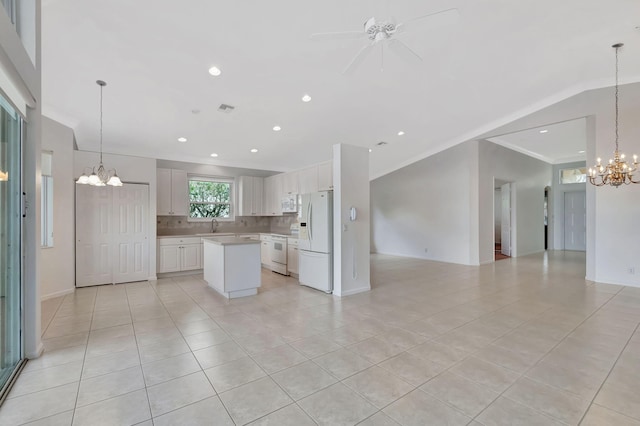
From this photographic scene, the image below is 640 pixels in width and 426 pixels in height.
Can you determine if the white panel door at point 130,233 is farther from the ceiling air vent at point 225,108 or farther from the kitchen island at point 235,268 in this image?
the ceiling air vent at point 225,108

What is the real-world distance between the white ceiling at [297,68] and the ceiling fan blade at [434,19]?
0.41 ft

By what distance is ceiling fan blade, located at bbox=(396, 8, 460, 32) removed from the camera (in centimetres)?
233

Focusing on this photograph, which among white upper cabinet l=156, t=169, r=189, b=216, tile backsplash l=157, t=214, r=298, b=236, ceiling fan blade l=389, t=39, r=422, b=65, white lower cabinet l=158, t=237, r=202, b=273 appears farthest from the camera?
tile backsplash l=157, t=214, r=298, b=236

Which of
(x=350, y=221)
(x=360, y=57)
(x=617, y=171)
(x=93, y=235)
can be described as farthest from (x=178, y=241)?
(x=617, y=171)

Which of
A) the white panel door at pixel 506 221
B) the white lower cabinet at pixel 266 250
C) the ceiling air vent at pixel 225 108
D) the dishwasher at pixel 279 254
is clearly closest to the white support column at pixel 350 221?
the ceiling air vent at pixel 225 108

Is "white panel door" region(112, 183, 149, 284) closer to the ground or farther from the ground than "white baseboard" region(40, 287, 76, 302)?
farther from the ground

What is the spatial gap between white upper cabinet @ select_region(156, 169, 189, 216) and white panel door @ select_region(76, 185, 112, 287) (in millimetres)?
1073

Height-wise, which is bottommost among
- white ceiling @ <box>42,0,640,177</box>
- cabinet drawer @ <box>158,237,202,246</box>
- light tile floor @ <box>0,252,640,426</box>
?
light tile floor @ <box>0,252,640,426</box>

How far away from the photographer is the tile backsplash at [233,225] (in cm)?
674

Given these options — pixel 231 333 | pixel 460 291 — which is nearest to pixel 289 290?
pixel 231 333

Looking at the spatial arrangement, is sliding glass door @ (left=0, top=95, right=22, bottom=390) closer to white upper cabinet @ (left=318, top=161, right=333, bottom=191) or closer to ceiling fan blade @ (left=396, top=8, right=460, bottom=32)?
ceiling fan blade @ (left=396, top=8, right=460, bottom=32)

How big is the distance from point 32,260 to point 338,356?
112 inches

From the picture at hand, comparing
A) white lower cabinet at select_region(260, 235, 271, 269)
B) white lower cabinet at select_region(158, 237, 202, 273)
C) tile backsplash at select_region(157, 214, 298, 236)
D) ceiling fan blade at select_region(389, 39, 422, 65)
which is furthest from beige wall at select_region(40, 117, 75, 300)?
ceiling fan blade at select_region(389, 39, 422, 65)

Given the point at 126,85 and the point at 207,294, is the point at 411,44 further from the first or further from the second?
the point at 207,294
